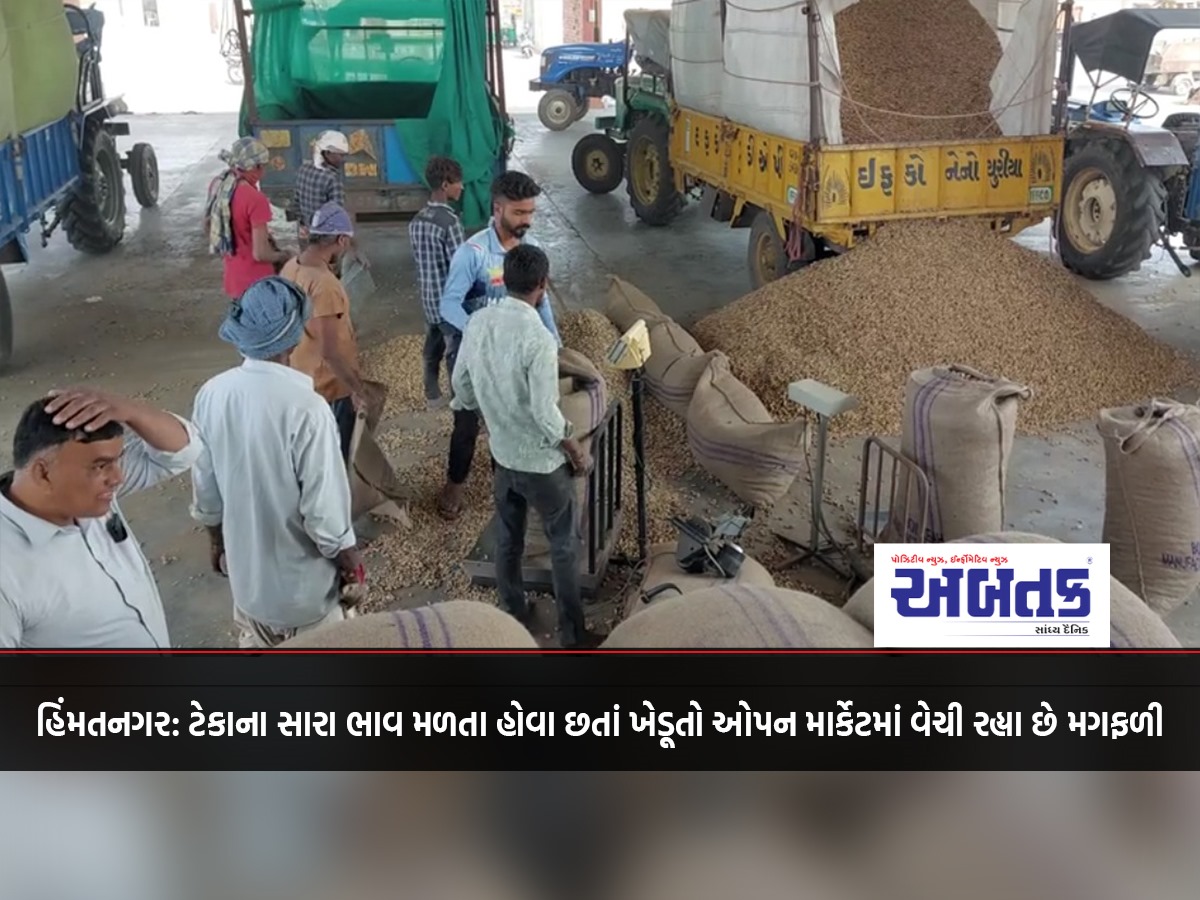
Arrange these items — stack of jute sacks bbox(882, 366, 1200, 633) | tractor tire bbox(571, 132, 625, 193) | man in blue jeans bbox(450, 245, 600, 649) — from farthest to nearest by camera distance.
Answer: tractor tire bbox(571, 132, 625, 193) → stack of jute sacks bbox(882, 366, 1200, 633) → man in blue jeans bbox(450, 245, 600, 649)

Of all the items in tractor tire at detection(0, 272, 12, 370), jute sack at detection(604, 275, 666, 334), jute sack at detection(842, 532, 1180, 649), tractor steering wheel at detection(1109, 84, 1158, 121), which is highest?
tractor steering wheel at detection(1109, 84, 1158, 121)

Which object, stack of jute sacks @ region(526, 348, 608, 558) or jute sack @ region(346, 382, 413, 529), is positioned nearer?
stack of jute sacks @ region(526, 348, 608, 558)

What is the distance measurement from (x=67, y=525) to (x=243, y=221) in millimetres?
2263

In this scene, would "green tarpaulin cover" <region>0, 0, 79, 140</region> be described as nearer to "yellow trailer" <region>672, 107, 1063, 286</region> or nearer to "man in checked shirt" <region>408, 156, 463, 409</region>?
"man in checked shirt" <region>408, 156, 463, 409</region>

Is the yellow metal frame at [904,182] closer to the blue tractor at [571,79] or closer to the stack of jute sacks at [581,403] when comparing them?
the stack of jute sacks at [581,403]

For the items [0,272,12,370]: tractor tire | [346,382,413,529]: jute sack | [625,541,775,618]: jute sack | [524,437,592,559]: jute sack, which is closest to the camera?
[625,541,775,618]: jute sack

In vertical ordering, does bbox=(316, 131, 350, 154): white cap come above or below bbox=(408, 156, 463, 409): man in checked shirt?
above

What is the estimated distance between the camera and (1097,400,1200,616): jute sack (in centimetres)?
234

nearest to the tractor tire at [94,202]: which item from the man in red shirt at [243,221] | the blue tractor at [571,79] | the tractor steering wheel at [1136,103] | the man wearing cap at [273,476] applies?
the man in red shirt at [243,221]

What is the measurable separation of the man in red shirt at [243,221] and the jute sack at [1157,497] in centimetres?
248

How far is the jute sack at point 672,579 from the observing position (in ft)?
6.91

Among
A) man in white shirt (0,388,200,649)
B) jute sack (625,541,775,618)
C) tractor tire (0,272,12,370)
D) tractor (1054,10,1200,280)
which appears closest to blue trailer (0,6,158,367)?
tractor tire (0,272,12,370)

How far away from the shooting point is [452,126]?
17.0 ft

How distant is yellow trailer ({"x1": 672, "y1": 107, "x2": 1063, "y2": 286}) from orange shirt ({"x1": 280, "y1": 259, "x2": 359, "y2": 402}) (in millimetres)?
2341
